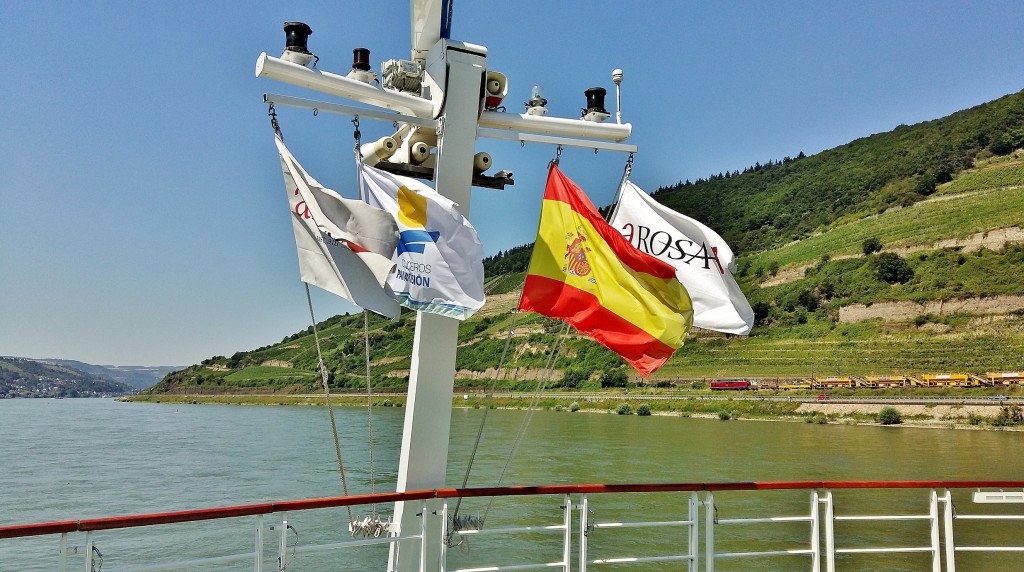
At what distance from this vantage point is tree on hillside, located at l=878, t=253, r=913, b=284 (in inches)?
3349

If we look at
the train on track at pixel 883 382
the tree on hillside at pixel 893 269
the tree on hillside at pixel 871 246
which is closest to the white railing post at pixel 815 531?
the train on track at pixel 883 382

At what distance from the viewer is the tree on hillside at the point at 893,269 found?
8506cm

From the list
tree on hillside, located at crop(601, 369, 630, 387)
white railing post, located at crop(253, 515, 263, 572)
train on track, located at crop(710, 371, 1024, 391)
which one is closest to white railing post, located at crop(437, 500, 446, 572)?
white railing post, located at crop(253, 515, 263, 572)

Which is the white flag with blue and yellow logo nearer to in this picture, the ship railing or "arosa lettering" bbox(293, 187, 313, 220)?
"arosa lettering" bbox(293, 187, 313, 220)

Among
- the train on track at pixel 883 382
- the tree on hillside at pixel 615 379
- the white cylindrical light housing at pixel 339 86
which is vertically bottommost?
the white cylindrical light housing at pixel 339 86

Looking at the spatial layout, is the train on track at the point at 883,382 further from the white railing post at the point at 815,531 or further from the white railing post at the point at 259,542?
the white railing post at the point at 259,542

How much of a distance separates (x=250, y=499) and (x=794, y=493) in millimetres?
16762

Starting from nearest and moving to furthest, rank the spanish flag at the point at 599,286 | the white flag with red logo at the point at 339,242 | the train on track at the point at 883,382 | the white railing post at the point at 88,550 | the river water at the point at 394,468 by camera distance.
Result: 1. the white railing post at the point at 88,550
2. the white flag with red logo at the point at 339,242
3. the spanish flag at the point at 599,286
4. the river water at the point at 394,468
5. the train on track at the point at 883,382

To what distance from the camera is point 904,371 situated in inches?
2566

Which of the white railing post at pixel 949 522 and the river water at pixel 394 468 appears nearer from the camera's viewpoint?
the white railing post at pixel 949 522

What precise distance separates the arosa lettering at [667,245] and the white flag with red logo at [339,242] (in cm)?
210

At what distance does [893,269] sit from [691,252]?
90615mm

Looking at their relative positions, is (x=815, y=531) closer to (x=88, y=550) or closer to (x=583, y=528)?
(x=583, y=528)

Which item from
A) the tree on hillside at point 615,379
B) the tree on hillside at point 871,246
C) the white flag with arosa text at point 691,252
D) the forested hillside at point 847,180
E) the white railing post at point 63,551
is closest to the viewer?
the white railing post at point 63,551
